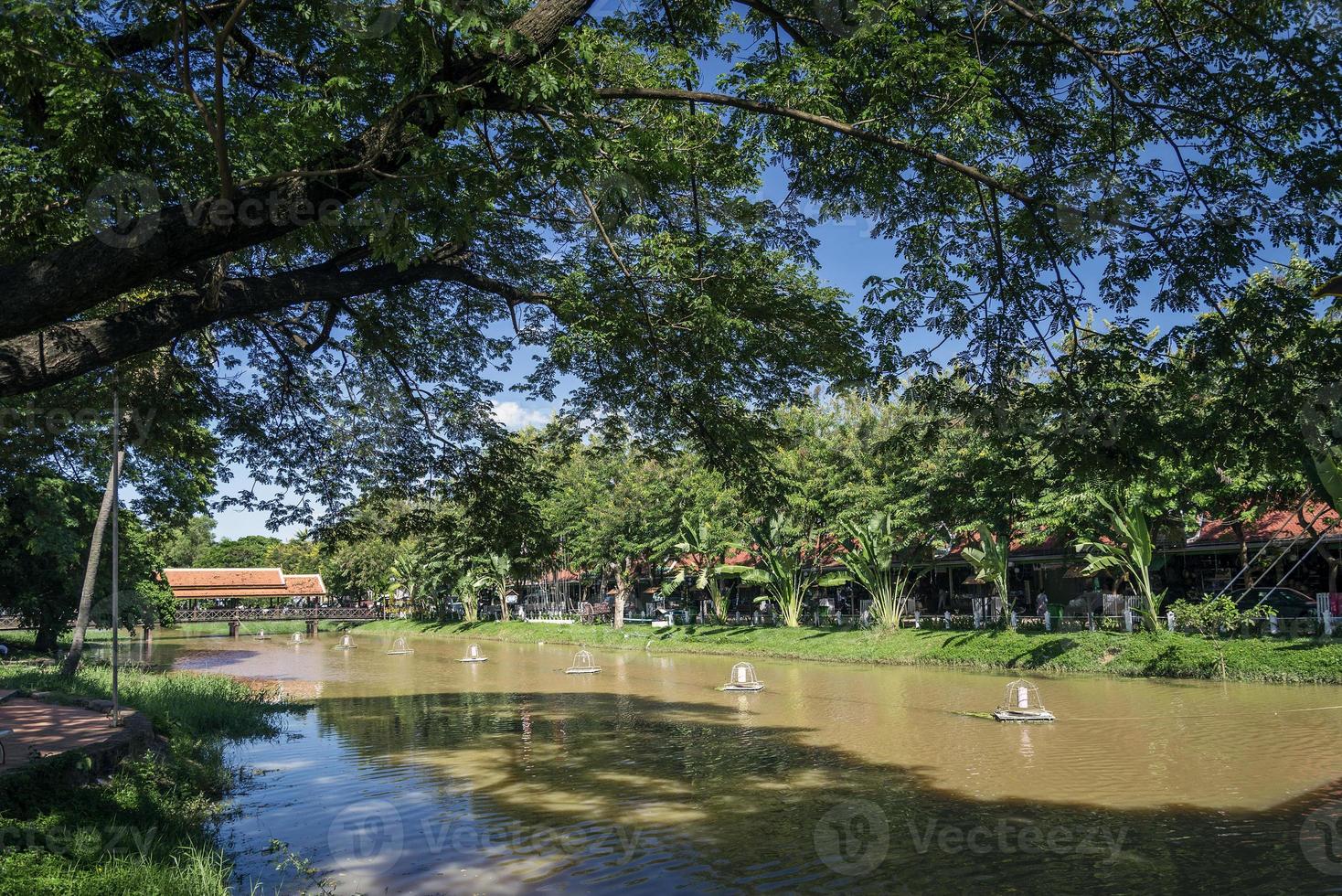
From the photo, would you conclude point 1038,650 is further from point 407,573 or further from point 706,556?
point 407,573

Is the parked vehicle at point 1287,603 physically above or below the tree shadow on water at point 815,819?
above

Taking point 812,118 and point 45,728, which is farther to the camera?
point 45,728

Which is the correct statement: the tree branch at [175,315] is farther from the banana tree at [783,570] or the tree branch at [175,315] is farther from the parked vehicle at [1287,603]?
the banana tree at [783,570]

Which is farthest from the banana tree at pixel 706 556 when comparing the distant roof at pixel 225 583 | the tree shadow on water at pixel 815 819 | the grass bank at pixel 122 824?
the distant roof at pixel 225 583

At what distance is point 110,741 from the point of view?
359 inches

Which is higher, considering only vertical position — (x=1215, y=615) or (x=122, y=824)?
(x=1215, y=615)

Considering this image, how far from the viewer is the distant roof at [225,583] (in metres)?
59.3

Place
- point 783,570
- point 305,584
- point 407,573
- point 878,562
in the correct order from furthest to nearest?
point 305,584, point 407,573, point 783,570, point 878,562

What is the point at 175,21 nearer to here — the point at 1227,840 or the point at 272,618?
the point at 1227,840

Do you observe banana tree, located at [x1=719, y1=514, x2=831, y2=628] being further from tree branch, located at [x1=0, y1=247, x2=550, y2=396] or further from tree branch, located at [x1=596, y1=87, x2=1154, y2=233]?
tree branch, located at [x1=596, y1=87, x2=1154, y2=233]

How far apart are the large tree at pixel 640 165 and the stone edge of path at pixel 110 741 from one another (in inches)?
159

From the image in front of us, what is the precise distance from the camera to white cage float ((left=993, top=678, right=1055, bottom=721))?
15.8 m

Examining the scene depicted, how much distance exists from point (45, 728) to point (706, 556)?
95.4 feet

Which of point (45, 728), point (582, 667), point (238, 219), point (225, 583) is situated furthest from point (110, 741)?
point (225, 583)
